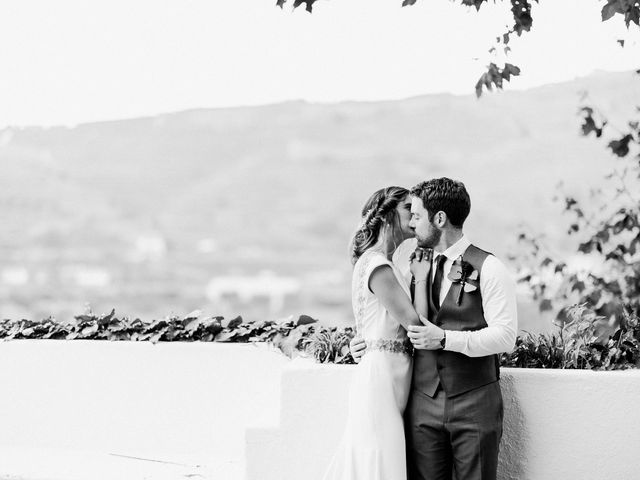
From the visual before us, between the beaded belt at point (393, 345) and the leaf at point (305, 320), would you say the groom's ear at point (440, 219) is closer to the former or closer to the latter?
the beaded belt at point (393, 345)

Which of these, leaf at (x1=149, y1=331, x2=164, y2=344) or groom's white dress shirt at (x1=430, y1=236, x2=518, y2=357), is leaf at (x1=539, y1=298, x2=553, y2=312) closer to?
leaf at (x1=149, y1=331, x2=164, y2=344)

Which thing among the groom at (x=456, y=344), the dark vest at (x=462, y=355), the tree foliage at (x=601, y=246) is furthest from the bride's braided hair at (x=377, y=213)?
the tree foliage at (x=601, y=246)

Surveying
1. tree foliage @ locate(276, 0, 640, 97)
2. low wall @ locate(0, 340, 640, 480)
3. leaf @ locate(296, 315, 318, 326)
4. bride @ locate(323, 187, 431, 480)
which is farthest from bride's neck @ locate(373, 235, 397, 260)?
leaf @ locate(296, 315, 318, 326)

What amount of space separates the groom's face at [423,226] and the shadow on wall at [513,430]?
805 mm

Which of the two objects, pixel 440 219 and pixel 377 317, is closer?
pixel 440 219

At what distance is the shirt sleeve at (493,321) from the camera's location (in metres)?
2.51

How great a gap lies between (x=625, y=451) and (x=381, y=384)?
3.63ft

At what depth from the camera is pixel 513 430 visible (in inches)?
123

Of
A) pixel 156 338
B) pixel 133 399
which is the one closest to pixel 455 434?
pixel 156 338

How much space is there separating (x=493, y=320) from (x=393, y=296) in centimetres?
37

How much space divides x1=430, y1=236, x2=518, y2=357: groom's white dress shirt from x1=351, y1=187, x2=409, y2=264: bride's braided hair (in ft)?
1.44

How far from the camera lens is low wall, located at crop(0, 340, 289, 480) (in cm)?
437

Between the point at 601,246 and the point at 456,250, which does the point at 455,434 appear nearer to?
the point at 456,250

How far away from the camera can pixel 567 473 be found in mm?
3070
